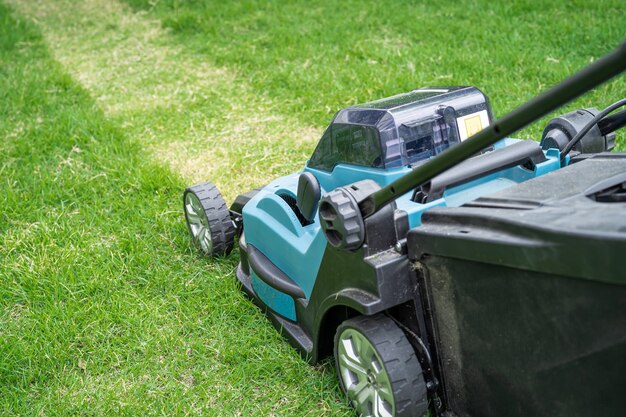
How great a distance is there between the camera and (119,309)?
262 cm

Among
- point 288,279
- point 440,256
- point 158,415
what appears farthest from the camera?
point 288,279

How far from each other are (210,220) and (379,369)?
1.16 m

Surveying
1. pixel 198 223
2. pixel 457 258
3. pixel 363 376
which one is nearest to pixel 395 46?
pixel 198 223

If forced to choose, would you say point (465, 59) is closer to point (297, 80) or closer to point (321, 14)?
point (297, 80)

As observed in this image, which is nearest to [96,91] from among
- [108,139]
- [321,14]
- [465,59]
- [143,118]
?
[143,118]

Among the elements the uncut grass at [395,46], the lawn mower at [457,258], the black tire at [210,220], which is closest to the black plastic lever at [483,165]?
the lawn mower at [457,258]

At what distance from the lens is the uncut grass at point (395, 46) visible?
14.1ft

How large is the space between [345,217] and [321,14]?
15.4 ft

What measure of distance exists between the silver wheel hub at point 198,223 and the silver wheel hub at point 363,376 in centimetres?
101

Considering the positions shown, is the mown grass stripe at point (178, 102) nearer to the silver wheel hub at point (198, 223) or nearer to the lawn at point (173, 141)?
the lawn at point (173, 141)

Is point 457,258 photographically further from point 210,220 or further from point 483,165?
point 210,220

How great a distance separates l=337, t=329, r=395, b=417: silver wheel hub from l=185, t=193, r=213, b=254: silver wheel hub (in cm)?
101

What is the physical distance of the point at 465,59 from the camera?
180 inches

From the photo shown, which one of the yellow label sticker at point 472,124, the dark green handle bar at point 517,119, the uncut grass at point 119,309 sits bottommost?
the uncut grass at point 119,309
